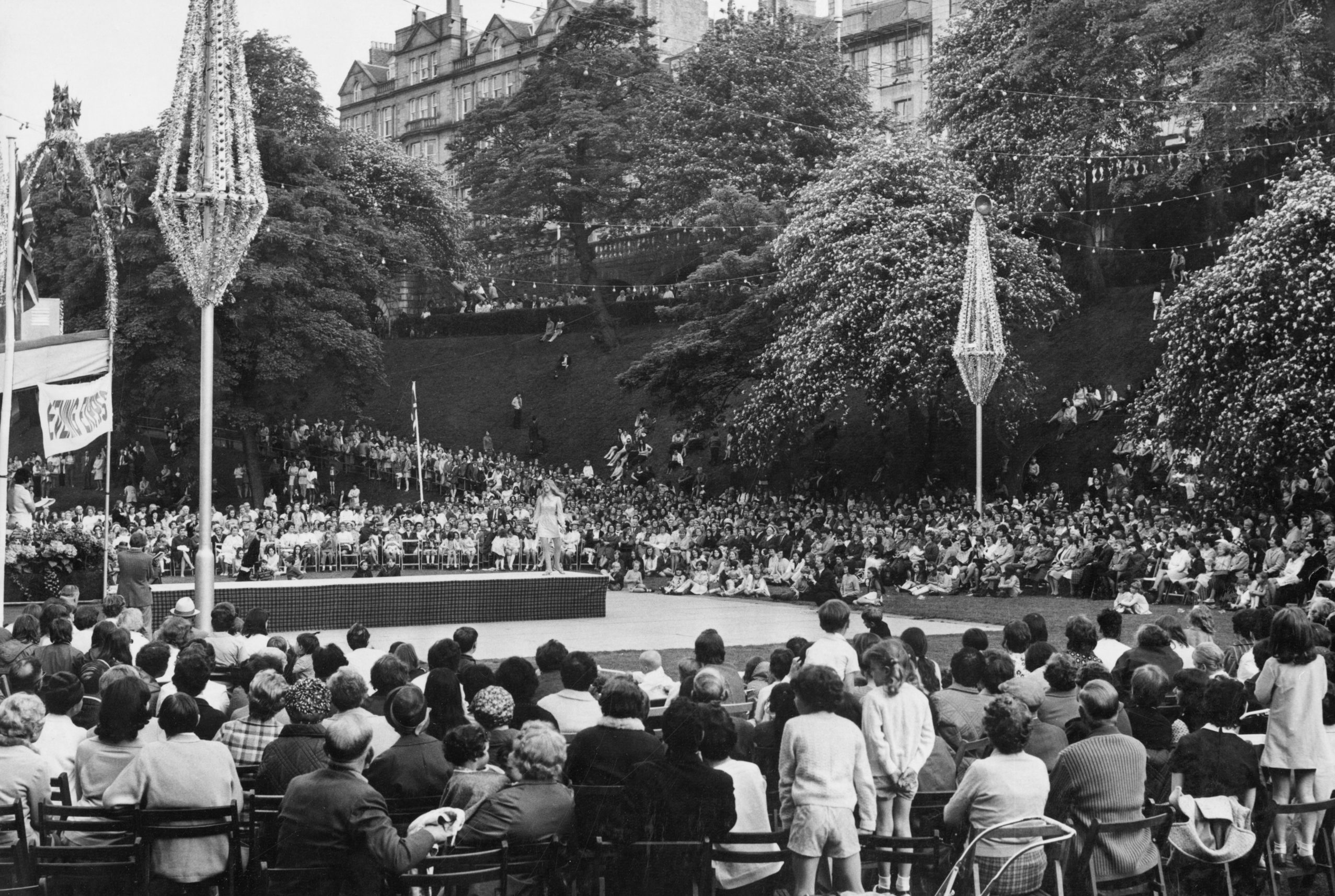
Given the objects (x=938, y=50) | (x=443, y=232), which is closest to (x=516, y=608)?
(x=938, y=50)

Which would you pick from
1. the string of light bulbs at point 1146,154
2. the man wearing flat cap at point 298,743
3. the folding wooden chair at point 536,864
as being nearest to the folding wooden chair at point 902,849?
the folding wooden chair at point 536,864

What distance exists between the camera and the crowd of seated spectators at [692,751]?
615 cm

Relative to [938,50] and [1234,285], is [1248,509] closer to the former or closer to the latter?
[1234,285]

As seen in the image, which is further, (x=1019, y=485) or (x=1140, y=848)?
(x=1019, y=485)

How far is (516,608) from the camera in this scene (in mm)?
22969

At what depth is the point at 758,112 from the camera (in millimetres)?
46750

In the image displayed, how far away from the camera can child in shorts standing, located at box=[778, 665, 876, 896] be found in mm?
6398

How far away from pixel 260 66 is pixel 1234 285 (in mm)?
29479

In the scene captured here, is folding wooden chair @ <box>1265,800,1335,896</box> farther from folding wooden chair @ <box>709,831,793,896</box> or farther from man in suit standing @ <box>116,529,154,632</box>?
man in suit standing @ <box>116,529,154,632</box>

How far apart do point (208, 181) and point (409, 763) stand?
9338mm

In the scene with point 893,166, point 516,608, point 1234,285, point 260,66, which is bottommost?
point 516,608

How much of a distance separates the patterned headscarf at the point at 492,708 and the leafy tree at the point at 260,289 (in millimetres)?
32433

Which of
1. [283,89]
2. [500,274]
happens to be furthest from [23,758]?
[500,274]

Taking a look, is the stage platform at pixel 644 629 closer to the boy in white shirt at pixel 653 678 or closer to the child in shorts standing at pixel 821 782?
the boy in white shirt at pixel 653 678
